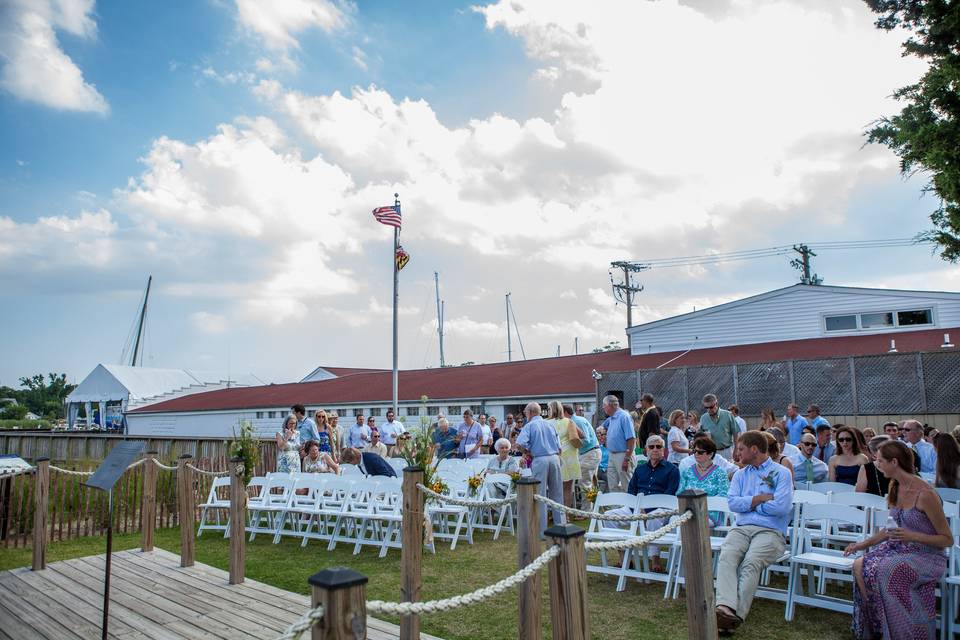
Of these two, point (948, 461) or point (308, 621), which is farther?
point (948, 461)

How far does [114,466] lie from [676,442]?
8015mm

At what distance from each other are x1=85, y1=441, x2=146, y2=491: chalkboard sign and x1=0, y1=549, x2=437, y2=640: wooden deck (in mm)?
1291

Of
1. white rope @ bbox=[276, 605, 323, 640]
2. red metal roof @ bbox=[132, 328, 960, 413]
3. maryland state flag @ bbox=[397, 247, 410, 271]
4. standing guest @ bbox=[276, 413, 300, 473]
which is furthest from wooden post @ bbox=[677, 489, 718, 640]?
maryland state flag @ bbox=[397, 247, 410, 271]

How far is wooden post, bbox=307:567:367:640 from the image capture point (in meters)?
2.53

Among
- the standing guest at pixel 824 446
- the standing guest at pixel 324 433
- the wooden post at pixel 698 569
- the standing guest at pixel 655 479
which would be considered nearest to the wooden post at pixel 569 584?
the wooden post at pixel 698 569

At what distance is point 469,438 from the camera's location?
1528 centimetres

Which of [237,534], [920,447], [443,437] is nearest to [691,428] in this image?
[920,447]

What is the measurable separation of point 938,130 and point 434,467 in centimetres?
1104

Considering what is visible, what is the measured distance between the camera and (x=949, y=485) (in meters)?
6.92

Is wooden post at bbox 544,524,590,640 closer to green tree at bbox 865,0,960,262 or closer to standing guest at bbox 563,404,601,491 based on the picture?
standing guest at bbox 563,404,601,491

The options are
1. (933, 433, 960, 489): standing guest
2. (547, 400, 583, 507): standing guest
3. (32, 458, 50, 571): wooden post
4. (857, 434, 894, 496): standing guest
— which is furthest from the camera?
(547, 400, 583, 507): standing guest

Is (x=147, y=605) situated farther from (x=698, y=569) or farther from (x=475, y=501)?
(x=698, y=569)

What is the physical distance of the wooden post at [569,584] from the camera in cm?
362

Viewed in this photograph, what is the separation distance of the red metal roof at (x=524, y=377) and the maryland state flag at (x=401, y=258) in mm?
6964
